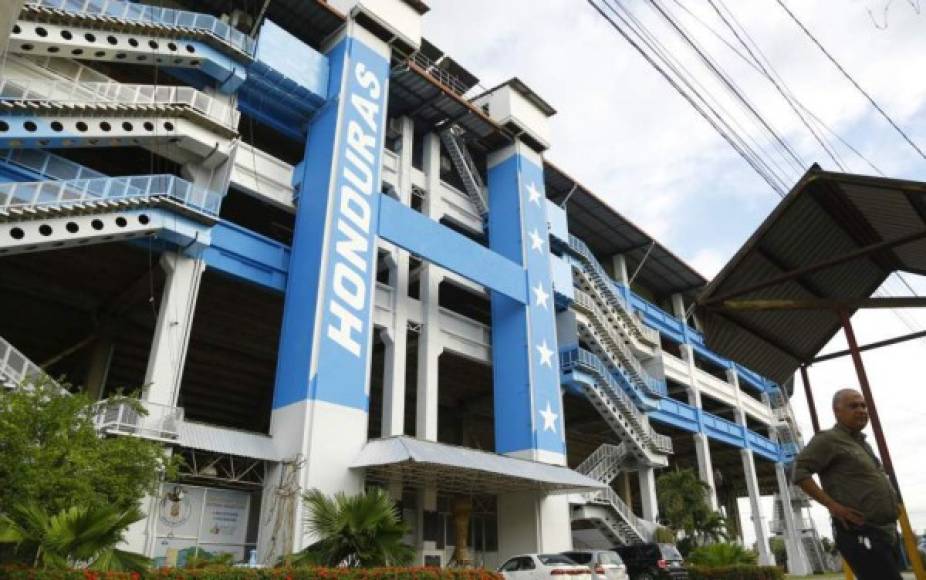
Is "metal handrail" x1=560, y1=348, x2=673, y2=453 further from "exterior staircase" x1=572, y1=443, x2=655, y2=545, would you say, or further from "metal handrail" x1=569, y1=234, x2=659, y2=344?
"metal handrail" x1=569, y1=234, x2=659, y2=344

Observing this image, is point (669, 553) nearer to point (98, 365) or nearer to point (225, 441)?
point (225, 441)

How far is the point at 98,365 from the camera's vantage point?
26531 millimetres

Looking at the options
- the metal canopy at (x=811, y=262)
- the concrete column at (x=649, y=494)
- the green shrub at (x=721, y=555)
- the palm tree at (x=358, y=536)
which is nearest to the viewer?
the metal canopy at (x=811, y=262)

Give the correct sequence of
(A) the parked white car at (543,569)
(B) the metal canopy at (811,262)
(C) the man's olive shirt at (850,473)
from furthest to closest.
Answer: (A) the parked white car at (543,569)
(B) the metal canopy at (811,262)
(C) the man's olive shirt at (850,473)

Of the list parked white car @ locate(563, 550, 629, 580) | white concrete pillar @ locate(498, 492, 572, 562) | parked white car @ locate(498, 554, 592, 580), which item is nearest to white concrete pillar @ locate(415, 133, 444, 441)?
white concrete pillar @ locate(498, 492, 572, 562)

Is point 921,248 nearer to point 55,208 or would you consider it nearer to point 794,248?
point 794,248

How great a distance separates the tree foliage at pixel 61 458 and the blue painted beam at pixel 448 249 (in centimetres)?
1325

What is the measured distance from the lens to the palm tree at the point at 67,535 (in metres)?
9.84

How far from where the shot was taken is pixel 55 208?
1702 cm

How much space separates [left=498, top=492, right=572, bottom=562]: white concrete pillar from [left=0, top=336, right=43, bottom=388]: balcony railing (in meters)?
18.9

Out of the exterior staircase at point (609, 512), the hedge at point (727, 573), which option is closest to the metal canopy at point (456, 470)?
the exterior staircase at point (609, 512)

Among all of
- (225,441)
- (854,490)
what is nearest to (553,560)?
(225,441)

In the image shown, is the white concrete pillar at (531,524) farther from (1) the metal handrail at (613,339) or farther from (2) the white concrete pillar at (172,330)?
(2) the white concrete pillar at (172,330)

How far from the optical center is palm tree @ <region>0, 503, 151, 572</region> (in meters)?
9.84
